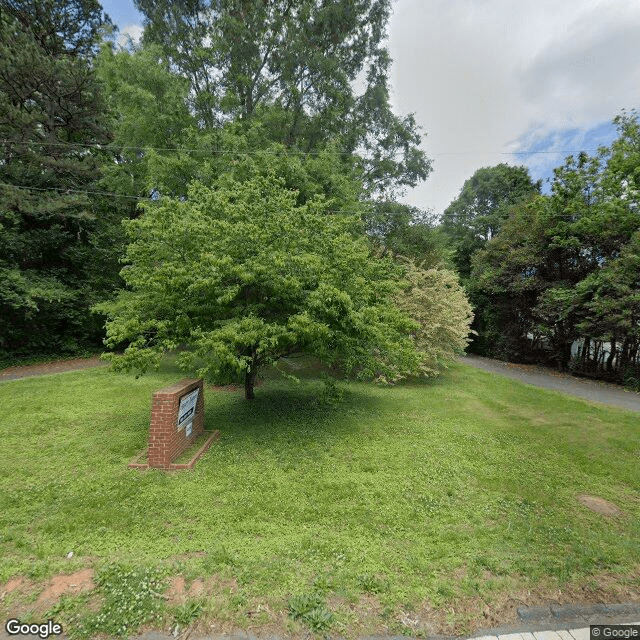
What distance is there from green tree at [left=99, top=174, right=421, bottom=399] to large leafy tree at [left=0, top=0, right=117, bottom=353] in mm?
9037

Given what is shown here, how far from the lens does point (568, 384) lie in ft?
43.7

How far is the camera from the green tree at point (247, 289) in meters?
6.02

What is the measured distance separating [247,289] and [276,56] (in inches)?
509

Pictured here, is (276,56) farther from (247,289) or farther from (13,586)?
(13,586)

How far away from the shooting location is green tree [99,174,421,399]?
6016mm

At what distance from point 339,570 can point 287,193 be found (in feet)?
21.3

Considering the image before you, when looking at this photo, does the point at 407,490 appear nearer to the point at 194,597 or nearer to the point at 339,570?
the point at 339,570

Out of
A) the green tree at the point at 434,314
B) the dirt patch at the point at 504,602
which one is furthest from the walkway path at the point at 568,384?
the dirt patch at the point at 504,602

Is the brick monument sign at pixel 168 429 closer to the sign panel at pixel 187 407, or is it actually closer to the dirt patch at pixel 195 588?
the sign panel at pixel 187 407

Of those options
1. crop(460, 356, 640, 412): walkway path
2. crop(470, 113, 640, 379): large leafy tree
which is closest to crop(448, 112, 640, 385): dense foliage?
crop(470, 113, 640, 379): large leafy tree

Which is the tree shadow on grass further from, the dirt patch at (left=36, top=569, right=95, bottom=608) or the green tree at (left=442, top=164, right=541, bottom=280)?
the green tree at (left=442, top=164, right=541, bottom=280)

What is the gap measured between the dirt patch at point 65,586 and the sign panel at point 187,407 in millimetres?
2524

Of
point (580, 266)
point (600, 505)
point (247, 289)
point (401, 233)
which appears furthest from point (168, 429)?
point (580, 266)

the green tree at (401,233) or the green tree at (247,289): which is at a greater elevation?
the green tree at (401,233)
